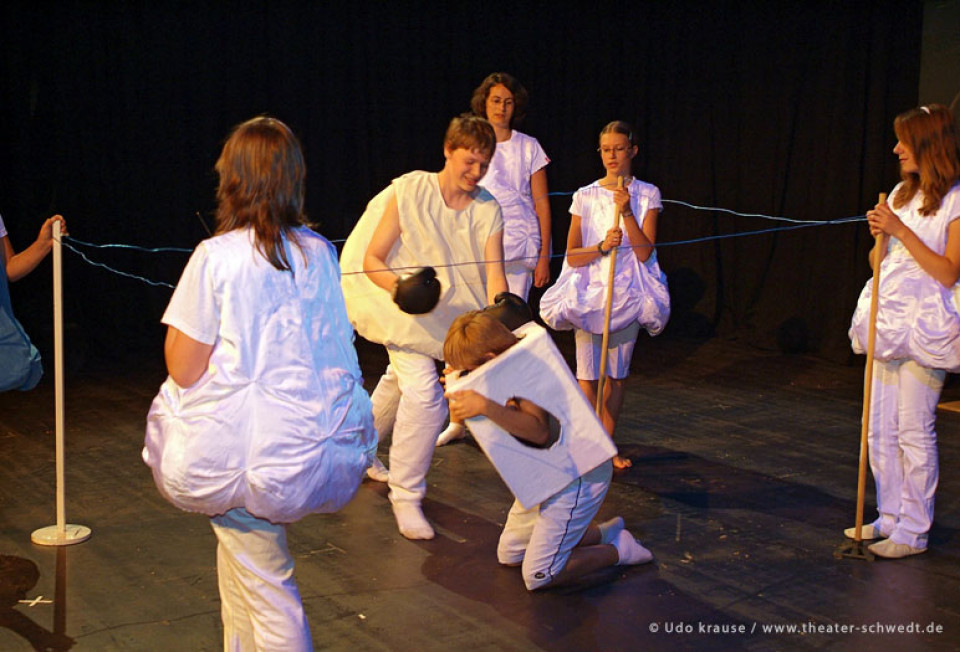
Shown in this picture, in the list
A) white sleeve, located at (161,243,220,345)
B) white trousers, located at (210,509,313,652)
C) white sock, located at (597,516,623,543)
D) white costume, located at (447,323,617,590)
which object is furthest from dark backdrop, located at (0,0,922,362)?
white sleeve, located at (161,243,220,345)

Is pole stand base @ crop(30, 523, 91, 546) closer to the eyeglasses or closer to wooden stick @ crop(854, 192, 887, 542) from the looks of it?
the eyeglasses

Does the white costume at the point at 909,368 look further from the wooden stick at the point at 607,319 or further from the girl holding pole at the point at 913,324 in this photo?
the wooden stick at the point at 607,319

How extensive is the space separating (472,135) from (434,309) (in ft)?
1.99

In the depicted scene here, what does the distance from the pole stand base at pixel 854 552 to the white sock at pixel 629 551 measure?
24.8 inches

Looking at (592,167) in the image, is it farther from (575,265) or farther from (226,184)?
(226,184)

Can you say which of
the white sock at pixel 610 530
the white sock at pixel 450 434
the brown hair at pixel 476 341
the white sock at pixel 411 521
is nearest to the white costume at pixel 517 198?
the white sock at pixel 450 434

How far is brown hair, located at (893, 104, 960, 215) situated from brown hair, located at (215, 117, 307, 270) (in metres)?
2.01

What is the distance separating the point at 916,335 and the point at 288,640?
2.15 meters

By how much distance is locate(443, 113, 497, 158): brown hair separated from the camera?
3.52 m

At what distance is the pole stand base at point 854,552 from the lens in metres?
3.45

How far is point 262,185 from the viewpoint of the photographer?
7.35 ft

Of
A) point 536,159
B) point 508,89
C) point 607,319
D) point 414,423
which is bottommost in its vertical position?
point 414,423

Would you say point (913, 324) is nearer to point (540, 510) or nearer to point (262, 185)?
point (540, 510)

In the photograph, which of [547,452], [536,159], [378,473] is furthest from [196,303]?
[536,159]
